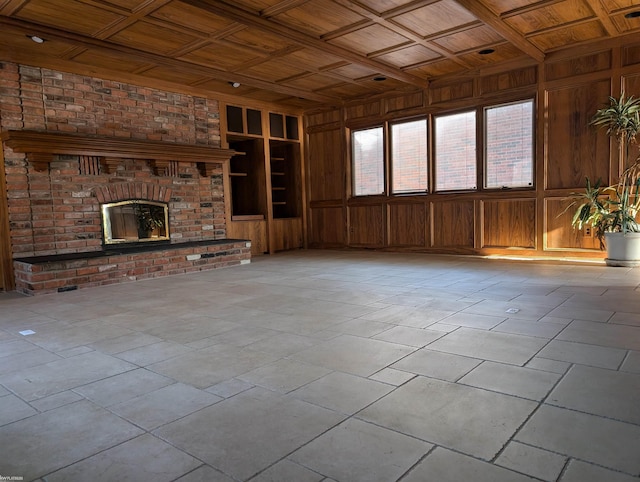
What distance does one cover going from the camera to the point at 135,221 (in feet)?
20.8

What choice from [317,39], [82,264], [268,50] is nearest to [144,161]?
[82,264]

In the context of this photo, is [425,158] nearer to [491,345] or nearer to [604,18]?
[604,18]

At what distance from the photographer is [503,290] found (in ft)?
13.7

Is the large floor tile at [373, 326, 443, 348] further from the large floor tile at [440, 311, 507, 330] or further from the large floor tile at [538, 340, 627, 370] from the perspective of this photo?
the large floor tile at [538, 340, 627, 370]

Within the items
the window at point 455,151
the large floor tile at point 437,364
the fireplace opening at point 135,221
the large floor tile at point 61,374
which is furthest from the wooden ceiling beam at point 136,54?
the large floor tile at point 437,364

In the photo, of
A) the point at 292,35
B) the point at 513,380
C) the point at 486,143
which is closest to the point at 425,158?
the point at 486,143

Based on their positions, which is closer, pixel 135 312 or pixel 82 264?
pixel 135 312

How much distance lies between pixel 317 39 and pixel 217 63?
5.15 feet

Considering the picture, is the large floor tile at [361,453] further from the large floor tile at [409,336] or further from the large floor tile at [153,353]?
the large floor tile at [153,353]

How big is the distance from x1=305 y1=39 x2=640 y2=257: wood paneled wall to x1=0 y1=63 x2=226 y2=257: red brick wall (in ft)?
9.26

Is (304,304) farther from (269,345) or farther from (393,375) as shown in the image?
(393,375)

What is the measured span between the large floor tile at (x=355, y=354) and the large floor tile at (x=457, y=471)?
2.60ft

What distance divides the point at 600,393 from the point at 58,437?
226 centimetres

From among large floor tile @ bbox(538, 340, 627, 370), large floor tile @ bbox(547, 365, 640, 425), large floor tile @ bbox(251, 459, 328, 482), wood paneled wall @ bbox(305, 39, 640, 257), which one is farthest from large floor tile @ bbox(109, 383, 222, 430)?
wood paneled wall @ bbox(305, 39, 640, 257)
